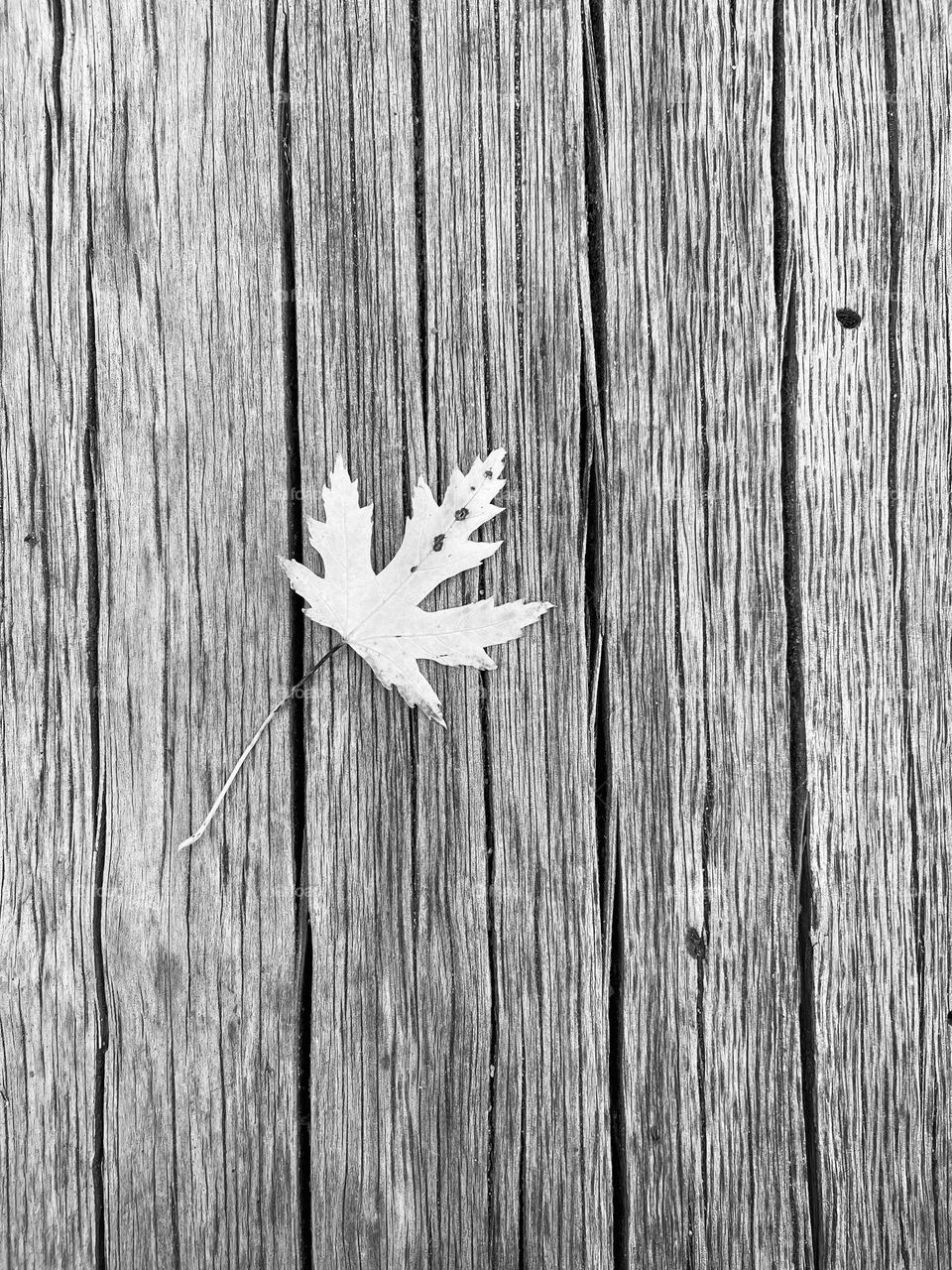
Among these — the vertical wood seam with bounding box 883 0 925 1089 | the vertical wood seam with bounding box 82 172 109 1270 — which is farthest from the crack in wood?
the vertical wood seam with bounding box 883 0 925 1089

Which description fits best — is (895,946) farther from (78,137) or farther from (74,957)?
(78,137)

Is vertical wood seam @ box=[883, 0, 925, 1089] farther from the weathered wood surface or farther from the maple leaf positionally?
the maple leaf

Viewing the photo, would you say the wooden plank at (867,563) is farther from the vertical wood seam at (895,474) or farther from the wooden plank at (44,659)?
the wooden plank at (44,659)

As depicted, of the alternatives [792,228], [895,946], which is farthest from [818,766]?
[792,228]

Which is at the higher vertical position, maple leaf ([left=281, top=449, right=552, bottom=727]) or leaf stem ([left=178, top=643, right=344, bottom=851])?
maple leaf ([left=281, top=449, right=552, bottom=727])

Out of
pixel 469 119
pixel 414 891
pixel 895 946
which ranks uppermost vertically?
pixel 469 119

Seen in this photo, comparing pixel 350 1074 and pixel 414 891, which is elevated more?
pixel 414 891
